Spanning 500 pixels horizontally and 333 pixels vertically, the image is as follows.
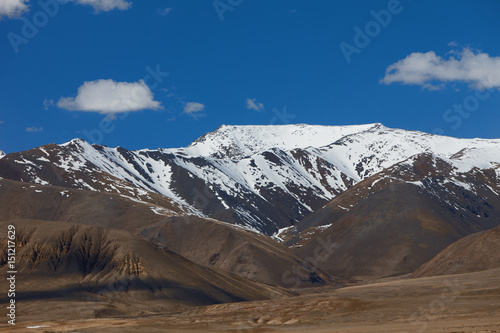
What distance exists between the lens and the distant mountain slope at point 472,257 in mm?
172375

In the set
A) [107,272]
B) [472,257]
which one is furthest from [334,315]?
[472,257]

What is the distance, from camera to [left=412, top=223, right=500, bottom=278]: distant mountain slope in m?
172

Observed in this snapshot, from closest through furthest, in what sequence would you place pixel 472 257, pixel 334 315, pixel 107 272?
pixel 334 315 < pixel 107 272 < pixel 472 257

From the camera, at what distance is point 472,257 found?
17712 centimetres

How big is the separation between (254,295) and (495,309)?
7444 cm

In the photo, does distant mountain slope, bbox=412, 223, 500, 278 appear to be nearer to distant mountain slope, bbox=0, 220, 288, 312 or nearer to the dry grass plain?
distant mountain slope, bbox=0, 220, 288, 312

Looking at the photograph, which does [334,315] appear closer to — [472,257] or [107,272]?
[107,272]

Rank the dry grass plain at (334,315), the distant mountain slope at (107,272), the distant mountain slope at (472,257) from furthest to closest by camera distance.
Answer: the distant mountain slope at (472,257) < the distant mountain slope at (107,272) < the dry grass plain at (334,315)

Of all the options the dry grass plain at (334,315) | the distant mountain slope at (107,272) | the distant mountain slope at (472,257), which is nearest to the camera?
the dry grass plain at (334,315)

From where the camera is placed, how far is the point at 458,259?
592ft

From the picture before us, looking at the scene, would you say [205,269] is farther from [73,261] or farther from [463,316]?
[463,316]

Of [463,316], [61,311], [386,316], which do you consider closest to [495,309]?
[463,316]

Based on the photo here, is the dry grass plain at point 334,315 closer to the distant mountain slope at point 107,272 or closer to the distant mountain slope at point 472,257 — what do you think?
the distant mountain slope at point 107,272

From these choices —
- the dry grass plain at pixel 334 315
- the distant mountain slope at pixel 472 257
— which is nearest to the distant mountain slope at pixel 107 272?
the dry grass plain at pixel 334 315
